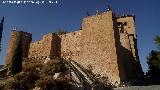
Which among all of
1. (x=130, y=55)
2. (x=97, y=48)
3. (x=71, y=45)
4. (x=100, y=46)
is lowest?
(x=130, y=55)

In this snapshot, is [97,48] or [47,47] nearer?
[97,48]

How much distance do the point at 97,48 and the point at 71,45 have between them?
169 inches

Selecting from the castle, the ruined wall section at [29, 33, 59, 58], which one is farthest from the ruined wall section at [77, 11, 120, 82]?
the ruined wall section at [29, 33, 59, 58]

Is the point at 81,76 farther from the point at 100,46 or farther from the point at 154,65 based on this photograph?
the point at 154,65

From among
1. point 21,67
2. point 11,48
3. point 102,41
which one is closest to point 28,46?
point 11,48

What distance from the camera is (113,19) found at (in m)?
35.4

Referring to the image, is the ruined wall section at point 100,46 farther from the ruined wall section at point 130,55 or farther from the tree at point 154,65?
the tree at point 154,65

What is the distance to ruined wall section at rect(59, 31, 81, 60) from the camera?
37.2 meters

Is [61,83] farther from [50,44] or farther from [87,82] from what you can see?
[50,44]

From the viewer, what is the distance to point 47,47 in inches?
1519

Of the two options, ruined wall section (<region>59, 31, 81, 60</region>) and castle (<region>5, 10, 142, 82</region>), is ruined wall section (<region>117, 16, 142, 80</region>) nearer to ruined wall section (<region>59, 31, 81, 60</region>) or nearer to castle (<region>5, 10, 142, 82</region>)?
castle (<region>5, 10, 142, 82</region>)

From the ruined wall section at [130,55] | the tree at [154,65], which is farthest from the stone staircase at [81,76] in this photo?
the tree at [154,65]

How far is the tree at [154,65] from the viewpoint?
3841cm

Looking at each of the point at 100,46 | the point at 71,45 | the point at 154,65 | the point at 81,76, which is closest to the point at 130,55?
the point at 154,65
